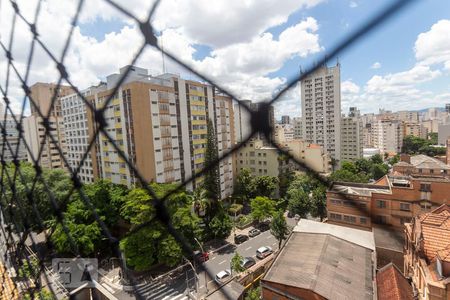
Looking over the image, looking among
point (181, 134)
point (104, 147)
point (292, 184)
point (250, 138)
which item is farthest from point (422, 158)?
point (250, 138)

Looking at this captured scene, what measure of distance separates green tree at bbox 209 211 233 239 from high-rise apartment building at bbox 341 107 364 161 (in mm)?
12751

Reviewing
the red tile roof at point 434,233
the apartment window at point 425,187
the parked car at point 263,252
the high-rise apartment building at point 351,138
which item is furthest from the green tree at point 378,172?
the red tile roof at point 434,233

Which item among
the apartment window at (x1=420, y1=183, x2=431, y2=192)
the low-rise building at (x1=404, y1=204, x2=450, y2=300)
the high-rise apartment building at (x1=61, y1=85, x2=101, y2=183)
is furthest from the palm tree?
the high-rise apartment building at (x1=61, y1=85, x2=101, y2=183)

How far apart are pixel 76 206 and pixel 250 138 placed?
21.7ft

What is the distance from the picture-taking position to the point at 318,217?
336 inches

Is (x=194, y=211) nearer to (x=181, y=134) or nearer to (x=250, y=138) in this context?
(x=181, y=134)

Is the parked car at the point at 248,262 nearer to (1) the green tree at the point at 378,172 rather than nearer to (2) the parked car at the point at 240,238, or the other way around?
(2) the parked car at the point at 240,238

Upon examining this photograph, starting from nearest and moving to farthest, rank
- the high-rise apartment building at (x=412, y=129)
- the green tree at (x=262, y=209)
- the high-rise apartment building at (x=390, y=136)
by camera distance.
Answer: the green tree at (x=262, y=209)
the high-rise apartment building at (x=390, y=136)
the high-rise apartment building at (x=412, y=129)

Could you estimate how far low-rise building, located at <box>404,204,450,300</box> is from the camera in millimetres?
2908

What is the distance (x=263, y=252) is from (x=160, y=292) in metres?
2.64

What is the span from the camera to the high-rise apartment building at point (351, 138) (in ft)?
55.7

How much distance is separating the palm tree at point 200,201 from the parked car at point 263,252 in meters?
1.71

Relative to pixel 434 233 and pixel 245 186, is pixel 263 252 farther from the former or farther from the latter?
pixel 434 233

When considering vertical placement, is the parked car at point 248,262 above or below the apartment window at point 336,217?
below
